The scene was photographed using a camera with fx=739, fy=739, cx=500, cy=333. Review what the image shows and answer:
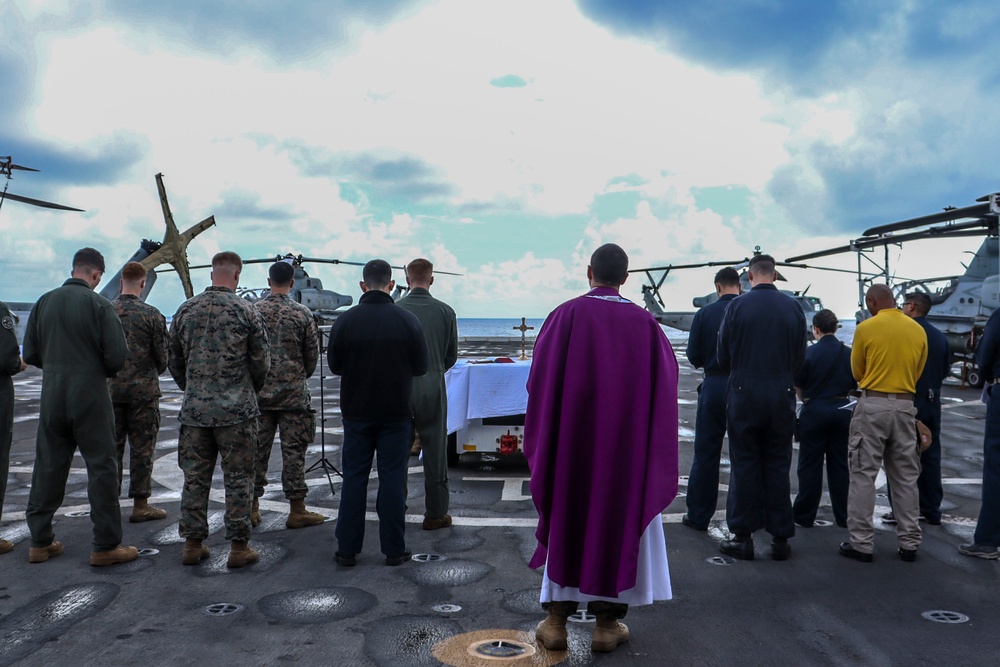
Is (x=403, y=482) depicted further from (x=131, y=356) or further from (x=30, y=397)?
(x=30, y=397)

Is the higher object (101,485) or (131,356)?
(131,356)

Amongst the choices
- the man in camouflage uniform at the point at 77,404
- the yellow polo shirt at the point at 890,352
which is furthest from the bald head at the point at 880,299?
the man in camouflage uniform at the point at 77,404

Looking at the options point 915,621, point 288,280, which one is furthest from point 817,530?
point 288,280

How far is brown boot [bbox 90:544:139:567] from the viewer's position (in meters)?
5.00

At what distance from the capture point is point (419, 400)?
19.1ft

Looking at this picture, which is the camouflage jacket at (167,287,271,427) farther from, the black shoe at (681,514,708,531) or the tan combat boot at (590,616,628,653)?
the black shoe at (681,514,708,531)

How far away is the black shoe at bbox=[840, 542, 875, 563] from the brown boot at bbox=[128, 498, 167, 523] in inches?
214

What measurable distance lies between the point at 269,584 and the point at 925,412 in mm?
5367

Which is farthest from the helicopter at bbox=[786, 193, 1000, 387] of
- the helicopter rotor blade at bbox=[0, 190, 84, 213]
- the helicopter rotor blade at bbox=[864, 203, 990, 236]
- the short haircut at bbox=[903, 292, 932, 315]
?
the helicopter rotor blade at bbox=[0, 190, 84, 213]

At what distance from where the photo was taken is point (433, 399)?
5824 mm

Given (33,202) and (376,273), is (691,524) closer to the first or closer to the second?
Result: (376,273)

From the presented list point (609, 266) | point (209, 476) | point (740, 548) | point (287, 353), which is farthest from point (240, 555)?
point (740, 548)

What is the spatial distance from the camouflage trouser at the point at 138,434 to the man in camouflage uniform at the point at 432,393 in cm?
240

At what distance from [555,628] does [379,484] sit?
6.11 feet
